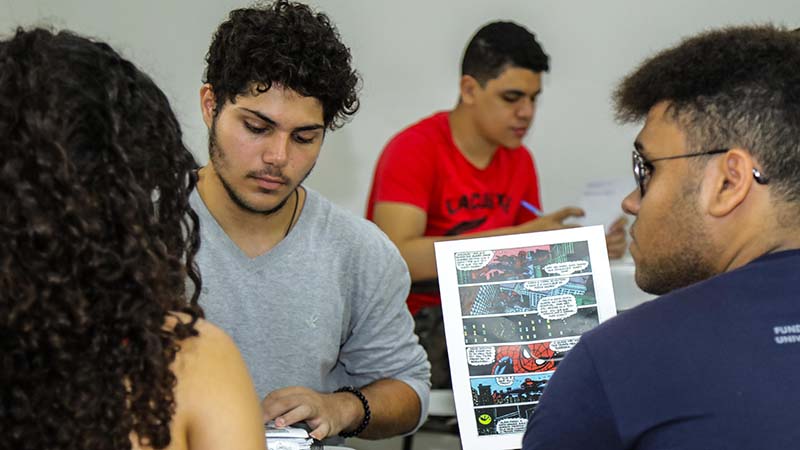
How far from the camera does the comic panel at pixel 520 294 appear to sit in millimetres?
1639

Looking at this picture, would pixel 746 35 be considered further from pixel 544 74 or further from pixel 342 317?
pixel 544 74

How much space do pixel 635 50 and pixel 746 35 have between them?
2.66 meters

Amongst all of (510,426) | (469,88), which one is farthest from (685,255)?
(469,88)

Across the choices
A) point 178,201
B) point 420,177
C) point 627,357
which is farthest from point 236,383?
point 420,177

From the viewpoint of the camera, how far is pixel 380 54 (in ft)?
13.2

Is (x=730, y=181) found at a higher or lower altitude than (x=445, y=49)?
lower

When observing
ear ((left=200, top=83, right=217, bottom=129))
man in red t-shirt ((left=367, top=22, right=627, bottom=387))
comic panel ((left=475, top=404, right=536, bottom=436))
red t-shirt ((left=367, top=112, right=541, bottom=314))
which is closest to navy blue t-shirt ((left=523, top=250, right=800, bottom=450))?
comic panel ((left=475, top=404, right=536, bottom=436))

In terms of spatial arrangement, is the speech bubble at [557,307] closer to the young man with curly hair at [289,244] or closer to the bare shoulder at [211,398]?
the young man with curly hair at [289,244]

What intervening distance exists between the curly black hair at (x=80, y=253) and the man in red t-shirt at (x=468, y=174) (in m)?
1.74

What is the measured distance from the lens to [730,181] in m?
1.31

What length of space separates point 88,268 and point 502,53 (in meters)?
2.39

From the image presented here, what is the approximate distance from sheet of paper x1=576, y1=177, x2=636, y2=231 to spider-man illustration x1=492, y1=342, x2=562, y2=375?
1.62 meters

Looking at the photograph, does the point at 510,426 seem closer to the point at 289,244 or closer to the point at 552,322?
the point at 552,322

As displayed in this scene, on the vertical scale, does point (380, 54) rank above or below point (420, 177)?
above
